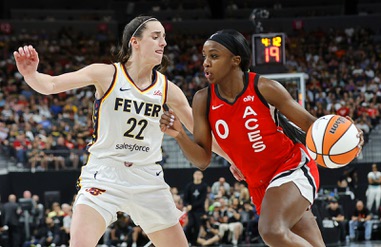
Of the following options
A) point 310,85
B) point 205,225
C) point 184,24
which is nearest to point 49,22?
point 184,24

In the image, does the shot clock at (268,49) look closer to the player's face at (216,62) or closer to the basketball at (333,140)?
the player's face at (216,62)

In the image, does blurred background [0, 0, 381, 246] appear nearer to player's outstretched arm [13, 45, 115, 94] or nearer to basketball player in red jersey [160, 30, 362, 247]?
player's outstretched arm [13, 45, 115, 94]

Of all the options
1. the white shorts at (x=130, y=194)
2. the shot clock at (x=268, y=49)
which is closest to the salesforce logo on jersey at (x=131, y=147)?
the white shorts at (x=130, y=194)

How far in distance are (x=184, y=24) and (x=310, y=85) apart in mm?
10135

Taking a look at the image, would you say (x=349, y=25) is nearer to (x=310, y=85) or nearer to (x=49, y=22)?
(x=310, y=85)

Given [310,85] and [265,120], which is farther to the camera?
[310,85]

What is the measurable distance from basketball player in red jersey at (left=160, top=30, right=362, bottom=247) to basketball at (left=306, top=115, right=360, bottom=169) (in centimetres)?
10

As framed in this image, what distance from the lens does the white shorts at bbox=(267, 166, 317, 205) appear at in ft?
18.0

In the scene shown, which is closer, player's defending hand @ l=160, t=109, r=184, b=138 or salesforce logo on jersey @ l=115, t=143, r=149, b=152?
player's defending hand @ l=160, t=109, r=184, b=138

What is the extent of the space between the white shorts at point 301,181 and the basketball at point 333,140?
19 cm

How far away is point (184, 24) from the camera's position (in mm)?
34719

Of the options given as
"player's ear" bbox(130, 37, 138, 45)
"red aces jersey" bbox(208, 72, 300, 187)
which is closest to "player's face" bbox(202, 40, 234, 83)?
"red aces jersey" bbox(208, 72, 300, 187)

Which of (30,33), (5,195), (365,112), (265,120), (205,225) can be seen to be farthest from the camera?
(30,33)

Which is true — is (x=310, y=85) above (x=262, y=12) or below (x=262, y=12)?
below
